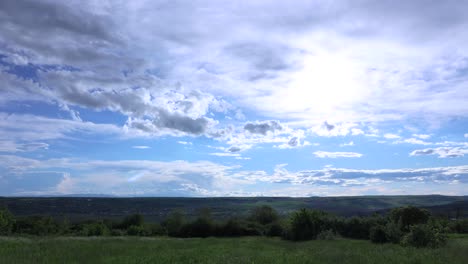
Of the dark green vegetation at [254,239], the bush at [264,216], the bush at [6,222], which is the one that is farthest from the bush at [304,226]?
the bush at [6,222]

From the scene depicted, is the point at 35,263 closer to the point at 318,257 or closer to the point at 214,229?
the point at 318,257

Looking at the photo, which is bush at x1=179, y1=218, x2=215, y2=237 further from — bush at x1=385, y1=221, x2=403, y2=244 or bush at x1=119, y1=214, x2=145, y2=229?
bush at x1=385, y1=221, x2=403, y2=244

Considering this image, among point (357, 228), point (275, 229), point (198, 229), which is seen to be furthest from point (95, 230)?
point (357, 228)

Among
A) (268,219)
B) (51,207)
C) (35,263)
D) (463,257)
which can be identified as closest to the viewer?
(35,263)

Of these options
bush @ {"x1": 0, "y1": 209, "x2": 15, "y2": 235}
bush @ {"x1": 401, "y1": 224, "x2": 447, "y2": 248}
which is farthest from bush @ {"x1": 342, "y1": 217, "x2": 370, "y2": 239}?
bush @ {"x1": 0, "y1": 209, "x2": 15, "y2": 235}

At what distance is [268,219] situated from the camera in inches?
3526

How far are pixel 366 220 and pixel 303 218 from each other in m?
9.12

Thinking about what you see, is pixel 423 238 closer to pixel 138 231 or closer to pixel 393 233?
pixel 393 233

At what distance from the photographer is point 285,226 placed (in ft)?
242

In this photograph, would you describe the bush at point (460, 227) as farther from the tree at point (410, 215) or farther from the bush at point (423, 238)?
the bush at point (423, 238)

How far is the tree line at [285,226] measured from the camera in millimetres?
54903

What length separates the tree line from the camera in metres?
54.9

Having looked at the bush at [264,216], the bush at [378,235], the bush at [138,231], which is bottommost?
the bush at [138,231]

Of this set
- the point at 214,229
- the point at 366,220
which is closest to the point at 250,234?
the point at 214,229
